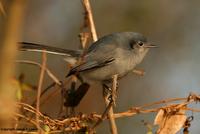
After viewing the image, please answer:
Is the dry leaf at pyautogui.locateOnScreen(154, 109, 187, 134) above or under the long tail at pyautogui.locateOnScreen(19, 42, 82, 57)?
under

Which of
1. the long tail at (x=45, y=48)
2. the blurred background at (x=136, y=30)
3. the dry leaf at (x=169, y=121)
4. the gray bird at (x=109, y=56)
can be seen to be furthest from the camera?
the blurred background at (x=136, y=30)

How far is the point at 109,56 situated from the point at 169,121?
78.5 inches

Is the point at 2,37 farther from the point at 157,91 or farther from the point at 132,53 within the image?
the point at 157,91

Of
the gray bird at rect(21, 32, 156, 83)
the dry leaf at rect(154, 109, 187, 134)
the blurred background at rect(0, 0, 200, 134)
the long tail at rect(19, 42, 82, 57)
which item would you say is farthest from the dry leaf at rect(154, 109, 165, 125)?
the blurred background at rect(0, 0, 200, 134)

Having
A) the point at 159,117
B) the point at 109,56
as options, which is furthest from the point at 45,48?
the point at 159,117

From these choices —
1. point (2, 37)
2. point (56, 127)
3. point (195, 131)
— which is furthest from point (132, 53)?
point (2, 37)

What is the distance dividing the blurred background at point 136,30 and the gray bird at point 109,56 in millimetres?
1199

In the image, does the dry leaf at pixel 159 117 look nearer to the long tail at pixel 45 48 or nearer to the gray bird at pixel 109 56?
the long tail at pixel 45 48

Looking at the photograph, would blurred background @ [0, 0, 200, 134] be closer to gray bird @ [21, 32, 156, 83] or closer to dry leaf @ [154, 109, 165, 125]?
gray bird @ [21, 32, 156, 83]

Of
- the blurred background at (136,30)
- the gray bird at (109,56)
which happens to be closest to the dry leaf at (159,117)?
the gray bird at (109,56)

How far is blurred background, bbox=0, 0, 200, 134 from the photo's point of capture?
5332mm

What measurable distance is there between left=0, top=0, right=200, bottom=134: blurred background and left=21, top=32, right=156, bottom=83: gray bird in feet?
3.93

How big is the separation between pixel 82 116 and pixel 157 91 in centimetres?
345

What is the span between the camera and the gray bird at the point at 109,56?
3767 millimetres
